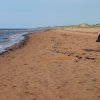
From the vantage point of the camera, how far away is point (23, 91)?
7.24m

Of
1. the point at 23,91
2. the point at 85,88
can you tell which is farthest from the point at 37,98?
the point at 85,88

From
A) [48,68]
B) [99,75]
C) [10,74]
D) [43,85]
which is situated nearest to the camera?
[43,85]

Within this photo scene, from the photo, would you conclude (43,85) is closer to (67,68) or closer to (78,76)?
(78,76)

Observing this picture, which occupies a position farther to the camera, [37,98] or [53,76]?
[53,76]

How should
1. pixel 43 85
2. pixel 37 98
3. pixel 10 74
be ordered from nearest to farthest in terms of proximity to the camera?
pixel 37 98
pixel 43 85
pixel 10 74

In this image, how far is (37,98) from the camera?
6.59m

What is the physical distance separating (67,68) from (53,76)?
136cm

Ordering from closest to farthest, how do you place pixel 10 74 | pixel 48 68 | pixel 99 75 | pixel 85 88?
pixel 85 88, pixel 99 75, pixel 10 74, pixel 48 68

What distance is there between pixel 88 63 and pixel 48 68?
5.61 feet

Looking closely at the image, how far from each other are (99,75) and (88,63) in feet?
7.89

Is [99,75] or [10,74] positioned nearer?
[99,75]

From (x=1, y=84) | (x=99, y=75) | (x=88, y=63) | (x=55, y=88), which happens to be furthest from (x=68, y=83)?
(x=88, y=63)

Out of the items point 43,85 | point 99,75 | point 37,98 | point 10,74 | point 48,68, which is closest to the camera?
point 37,98

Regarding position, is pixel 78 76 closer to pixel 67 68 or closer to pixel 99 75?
pixel 99 75
